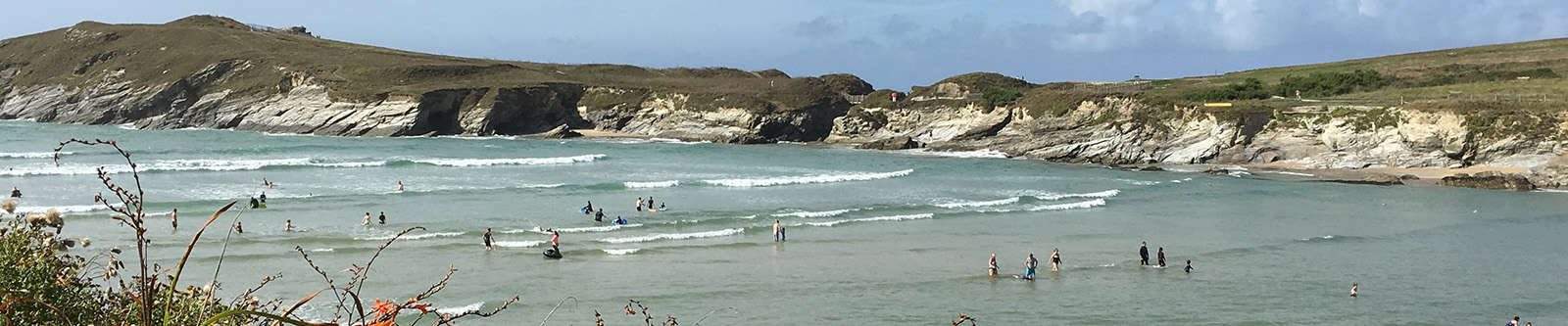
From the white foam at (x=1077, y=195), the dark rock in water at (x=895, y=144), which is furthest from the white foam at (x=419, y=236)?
the dark rock in water at (x=895, y=144)

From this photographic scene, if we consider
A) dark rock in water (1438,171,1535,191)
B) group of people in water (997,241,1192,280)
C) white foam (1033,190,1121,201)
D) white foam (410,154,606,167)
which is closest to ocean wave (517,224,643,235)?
group of people in water (997,241,1192,280)

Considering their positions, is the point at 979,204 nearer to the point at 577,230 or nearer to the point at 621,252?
the point at 577,230

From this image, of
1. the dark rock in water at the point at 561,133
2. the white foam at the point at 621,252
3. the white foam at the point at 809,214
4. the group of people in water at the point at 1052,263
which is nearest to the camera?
the group of people in water at the point at 1052,263

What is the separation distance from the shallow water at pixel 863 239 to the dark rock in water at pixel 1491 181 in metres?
2.12

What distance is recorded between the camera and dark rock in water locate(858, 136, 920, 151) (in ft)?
289

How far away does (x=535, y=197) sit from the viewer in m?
48.7

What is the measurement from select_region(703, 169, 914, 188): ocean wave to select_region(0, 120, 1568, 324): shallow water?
346 mm

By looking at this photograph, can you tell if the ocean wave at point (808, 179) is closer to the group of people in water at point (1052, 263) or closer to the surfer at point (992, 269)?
the group of people in water at point (1052, 263)

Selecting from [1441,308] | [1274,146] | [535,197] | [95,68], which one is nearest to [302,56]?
[95,68]

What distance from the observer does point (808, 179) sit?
60.4m

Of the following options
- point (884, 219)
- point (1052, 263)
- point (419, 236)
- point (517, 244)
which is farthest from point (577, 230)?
point (1052, 263)

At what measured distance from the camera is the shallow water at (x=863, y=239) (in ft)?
85.6

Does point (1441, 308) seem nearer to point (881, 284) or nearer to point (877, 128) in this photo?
point (881, 284)

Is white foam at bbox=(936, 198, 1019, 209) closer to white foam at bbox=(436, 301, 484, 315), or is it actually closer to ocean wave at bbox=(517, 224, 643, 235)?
ocean wave at bbox=(517, 224, 643, 235)
